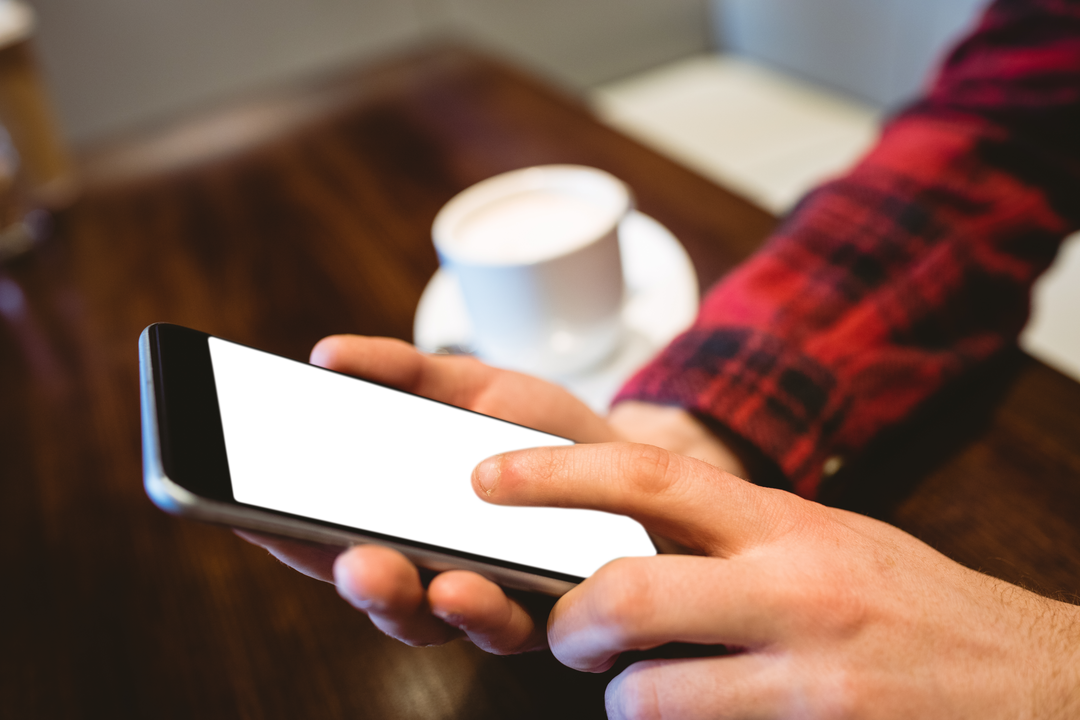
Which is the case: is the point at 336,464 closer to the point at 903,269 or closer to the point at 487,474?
the point at 487,474

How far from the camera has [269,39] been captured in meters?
1.68

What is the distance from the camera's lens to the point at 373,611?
21 cm

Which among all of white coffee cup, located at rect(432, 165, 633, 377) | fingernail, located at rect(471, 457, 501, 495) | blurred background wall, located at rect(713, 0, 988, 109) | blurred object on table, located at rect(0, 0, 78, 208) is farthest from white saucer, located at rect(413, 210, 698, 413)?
blurred background wall, located at rect(713, 0, 988, 109)

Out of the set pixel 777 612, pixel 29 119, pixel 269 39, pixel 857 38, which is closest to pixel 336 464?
pixel 777 612

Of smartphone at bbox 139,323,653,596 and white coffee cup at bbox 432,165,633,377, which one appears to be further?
white coffee cup at bbox 432,165,633,377

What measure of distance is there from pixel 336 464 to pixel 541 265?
0.16 metres

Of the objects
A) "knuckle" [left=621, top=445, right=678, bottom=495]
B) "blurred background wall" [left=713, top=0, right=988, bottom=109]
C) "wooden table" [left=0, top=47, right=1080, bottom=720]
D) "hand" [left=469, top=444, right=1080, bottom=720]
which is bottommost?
"blurred background wall" [left=713, top=0, right=988, bottom=109]

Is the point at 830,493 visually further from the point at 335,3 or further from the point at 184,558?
the point at 335,3

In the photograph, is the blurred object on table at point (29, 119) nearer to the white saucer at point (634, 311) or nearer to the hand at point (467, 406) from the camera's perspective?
the white saucer at point (634, 311)

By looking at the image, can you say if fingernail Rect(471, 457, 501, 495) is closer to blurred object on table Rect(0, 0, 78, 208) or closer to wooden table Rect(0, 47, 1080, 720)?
wooden table Rect(0, 47, 1080, 720)

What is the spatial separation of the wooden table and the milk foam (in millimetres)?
90

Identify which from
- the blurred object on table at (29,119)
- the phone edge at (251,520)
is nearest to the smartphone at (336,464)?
the phone edge at (251,520)

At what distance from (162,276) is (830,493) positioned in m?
0.54

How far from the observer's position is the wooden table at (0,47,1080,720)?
0.28 meters
